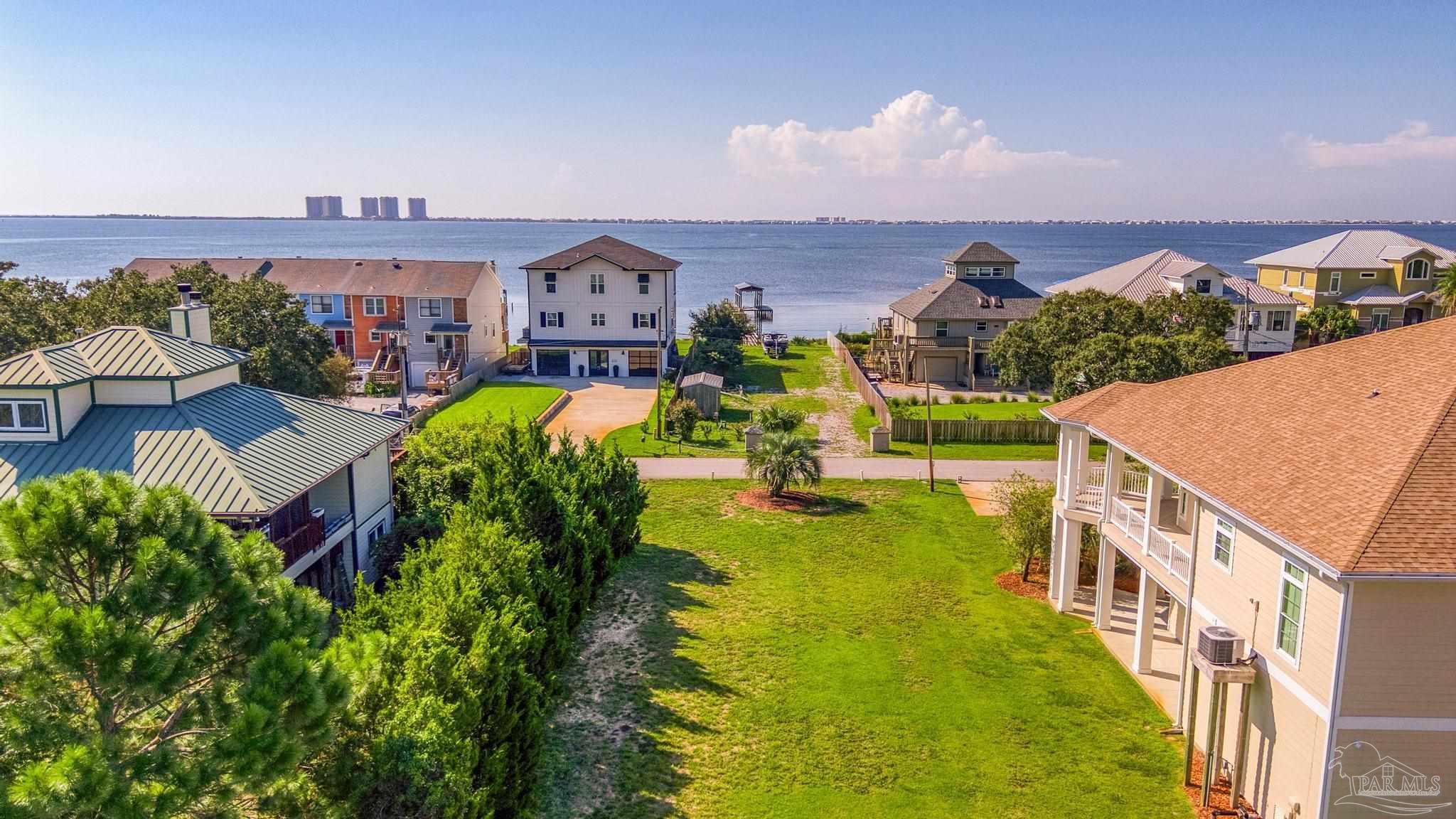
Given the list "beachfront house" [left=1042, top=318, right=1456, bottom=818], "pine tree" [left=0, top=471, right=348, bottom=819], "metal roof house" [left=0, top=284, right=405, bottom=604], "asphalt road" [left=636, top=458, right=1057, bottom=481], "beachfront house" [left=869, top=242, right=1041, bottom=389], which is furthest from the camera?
→ "beachfront house" [left=869, top=242, right=1041, bottom=389]

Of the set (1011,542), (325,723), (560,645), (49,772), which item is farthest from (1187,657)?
(49,772)

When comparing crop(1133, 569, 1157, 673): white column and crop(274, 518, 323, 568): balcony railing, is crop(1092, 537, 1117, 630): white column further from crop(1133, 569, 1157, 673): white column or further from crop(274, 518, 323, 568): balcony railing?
crop(274, 518, 323, 568): balcony railing

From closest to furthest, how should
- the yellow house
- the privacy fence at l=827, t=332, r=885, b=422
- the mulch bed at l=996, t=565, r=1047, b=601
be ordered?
the mulch bed at l=996, t=565, r=1047, b=601
the privacy fence at l=827, t=332, r=885, b=422
the yellow house

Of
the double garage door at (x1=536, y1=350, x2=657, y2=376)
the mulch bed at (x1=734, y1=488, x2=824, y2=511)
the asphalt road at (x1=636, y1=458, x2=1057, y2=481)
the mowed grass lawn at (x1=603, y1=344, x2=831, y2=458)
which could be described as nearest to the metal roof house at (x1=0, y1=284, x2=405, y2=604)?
the mowed grass lawn at (x1=603, y1=344, x2=831, y2=458)

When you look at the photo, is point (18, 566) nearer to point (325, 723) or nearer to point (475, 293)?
point (325, 723)

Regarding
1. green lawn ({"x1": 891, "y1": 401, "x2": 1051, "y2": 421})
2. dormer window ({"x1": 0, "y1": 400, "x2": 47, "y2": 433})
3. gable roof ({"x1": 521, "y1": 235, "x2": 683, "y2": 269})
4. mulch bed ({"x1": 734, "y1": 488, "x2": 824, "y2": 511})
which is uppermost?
gable roof ({"x1": 521, "y1": 235, "x2": 683, "y2": 269})

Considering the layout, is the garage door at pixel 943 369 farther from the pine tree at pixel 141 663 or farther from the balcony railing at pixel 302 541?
the pine tree at pixel 141 663

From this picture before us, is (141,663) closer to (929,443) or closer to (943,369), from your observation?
(929,443)
